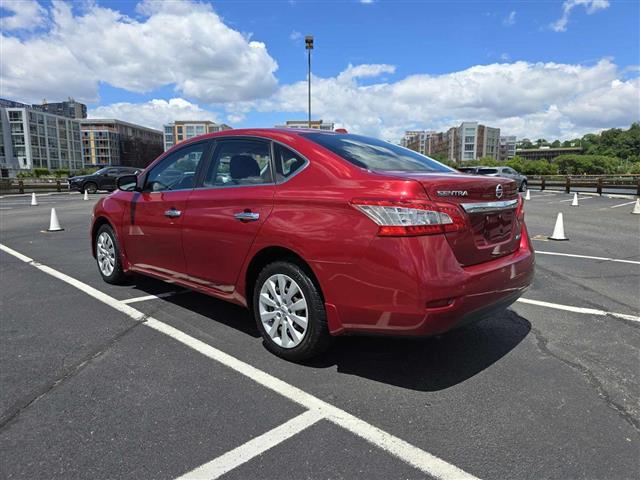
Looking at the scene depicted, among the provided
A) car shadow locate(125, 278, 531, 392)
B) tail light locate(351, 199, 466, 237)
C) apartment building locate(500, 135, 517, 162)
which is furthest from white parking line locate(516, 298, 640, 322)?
apartment building locate(500, 135, 517, 162)

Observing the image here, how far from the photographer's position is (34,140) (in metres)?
117

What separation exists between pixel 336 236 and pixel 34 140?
452ft

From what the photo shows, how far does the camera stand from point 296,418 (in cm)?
264

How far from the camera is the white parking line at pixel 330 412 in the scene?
2.22 m

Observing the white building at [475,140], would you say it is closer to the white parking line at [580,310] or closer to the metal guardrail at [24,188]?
the metal guardrail at [24,188]

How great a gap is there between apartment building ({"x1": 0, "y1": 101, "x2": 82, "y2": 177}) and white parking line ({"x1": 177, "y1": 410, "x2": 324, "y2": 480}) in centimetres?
11673

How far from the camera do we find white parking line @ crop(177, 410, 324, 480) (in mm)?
2178

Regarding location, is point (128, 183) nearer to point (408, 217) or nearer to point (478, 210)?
point (408, 217)

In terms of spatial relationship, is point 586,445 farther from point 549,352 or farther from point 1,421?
point 1,421

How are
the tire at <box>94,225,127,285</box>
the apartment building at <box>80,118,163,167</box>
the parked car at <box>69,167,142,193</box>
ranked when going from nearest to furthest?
the tire at <box>94,225,127,285</box> < the parked car at <box>69,167,142,193</box> < the apartment building at <box>80,118,163,167</box>

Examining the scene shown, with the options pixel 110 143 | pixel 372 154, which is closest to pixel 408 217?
pixel 372 154

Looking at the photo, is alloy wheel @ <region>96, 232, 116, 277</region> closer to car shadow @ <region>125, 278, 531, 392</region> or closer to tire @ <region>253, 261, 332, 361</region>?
car shadow @ <region>125, 278, 531, 392</region>

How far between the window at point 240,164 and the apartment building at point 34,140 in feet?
377

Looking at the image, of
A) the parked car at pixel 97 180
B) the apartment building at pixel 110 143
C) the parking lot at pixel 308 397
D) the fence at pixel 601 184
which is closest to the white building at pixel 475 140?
the apartment building at pixel 110 143
